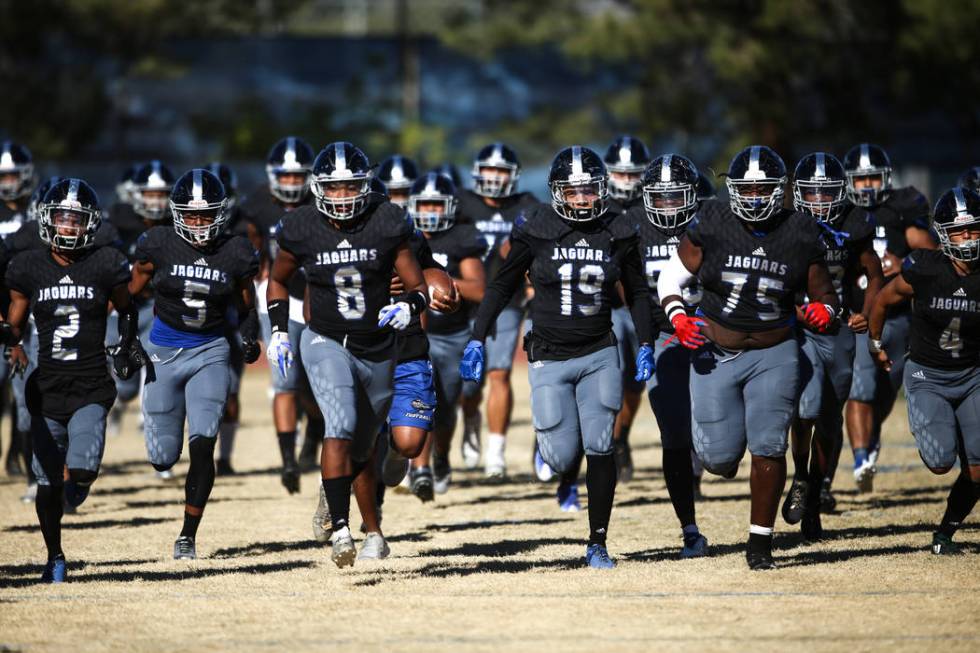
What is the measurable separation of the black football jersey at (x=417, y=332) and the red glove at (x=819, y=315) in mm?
2100

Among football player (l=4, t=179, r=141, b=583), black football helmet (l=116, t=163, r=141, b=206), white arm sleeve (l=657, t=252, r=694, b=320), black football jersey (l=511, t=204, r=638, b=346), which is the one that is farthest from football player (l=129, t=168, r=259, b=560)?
black football helmet (l=116, t=163, r=141, b=206)

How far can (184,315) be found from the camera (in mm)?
8391

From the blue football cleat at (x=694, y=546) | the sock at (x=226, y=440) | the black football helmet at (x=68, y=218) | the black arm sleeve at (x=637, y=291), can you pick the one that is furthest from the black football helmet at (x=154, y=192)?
the blue football cleat at (x=694, y=546)

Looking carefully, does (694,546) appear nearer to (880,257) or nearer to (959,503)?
(959,503)

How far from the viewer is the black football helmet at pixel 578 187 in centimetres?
791

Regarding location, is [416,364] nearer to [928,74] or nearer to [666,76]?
[928,74]

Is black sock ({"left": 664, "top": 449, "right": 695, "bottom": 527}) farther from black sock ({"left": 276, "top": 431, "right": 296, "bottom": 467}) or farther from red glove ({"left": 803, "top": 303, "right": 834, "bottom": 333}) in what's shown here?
black sock ({"left": 276, "top": 431, "right": 296, "bottom": 467})

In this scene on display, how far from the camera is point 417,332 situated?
28.3 ft

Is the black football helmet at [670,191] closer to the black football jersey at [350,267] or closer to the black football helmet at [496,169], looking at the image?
the black football jersey at [350,267]

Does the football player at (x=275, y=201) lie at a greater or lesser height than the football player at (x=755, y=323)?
greater

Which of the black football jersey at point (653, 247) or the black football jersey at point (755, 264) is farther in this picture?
the black football jersey at point (653, 247)

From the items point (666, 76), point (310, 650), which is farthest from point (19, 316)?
point (666, 76)

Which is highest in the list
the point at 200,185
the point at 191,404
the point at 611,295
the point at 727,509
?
the point at 200,185

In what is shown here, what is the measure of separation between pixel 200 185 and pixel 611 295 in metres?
2.26
